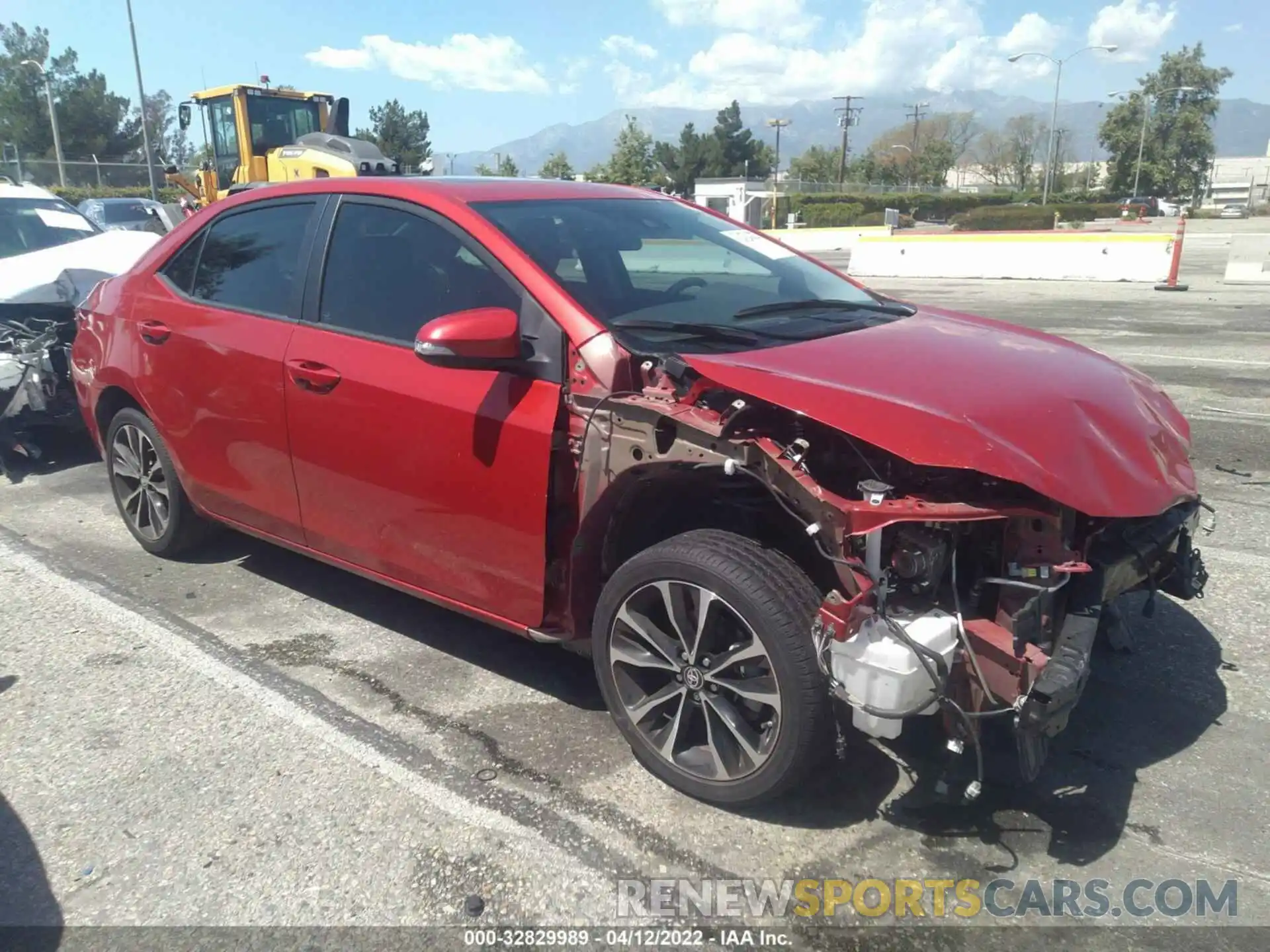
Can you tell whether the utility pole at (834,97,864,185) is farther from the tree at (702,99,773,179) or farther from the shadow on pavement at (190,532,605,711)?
the shadow on pavement at (190,532,605,711)

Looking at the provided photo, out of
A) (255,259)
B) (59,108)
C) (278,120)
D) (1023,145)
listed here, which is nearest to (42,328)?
(255,259)

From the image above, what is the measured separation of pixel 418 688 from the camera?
3580 millimetres

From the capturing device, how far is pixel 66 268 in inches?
271

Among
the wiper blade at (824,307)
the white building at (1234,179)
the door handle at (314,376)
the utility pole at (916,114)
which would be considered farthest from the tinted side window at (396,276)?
the white building at (1234,179)

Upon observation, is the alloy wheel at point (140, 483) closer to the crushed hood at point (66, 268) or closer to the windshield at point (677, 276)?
the crushed hood at point (66, 268)

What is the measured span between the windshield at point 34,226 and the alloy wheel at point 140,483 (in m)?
4.47

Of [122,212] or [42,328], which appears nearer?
[42,328]

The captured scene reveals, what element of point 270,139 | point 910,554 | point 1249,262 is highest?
point 270,139

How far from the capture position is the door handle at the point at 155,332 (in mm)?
4324

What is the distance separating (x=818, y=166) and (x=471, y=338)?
102 m

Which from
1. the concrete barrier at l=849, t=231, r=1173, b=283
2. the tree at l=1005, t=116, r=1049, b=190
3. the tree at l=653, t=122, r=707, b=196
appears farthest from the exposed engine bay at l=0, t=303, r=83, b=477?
the tree at l=1005, t=116, r=1049, b=190

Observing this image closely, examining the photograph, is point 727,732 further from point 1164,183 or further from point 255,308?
point 1164,183
